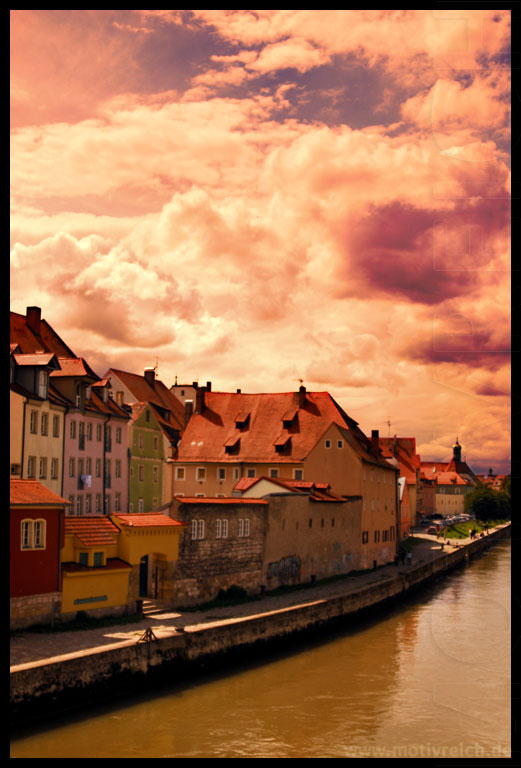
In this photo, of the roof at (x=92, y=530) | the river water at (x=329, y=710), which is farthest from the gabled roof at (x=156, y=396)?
the river water at (x=329, y=710)

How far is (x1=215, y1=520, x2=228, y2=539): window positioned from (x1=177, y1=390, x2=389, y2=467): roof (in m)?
15.6

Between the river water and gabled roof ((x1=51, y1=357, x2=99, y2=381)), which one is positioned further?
gabled roof ((x1=51, y1=357, x2=99, y2=381))

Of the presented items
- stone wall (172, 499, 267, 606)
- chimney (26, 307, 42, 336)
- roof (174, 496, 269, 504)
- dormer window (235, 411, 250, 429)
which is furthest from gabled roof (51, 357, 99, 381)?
dormer window (235, 411, 250, 429)

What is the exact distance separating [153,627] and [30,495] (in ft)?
20.4

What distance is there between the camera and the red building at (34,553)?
81.5ft

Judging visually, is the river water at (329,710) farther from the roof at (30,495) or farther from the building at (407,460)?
the building at (407,460)

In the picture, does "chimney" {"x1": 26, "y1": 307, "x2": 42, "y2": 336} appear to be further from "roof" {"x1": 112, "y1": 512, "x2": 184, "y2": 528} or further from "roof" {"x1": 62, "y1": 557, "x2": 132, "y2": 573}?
"roof" {"x1": 62, "y1": 557, "x2": 132, "y2": 573}

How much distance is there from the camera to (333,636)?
1302 inches

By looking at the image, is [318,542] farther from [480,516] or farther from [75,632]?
[480,516]

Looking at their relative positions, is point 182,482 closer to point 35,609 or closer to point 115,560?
point 115,560

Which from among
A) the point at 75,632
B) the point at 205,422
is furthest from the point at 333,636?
the point at 205,422

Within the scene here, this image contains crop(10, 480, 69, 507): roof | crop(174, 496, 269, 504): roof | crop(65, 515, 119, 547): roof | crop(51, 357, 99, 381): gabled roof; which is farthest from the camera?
crop(51, 357, 99, 381): gabled roof

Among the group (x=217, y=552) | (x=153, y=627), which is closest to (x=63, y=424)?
(x=217, y=552)

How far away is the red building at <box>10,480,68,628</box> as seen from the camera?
81.5 ft
